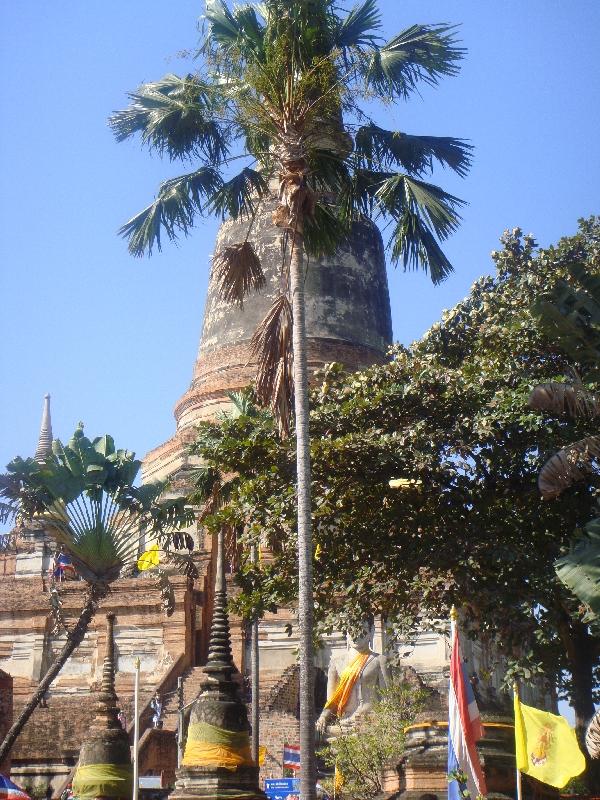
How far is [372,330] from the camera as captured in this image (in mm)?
37812

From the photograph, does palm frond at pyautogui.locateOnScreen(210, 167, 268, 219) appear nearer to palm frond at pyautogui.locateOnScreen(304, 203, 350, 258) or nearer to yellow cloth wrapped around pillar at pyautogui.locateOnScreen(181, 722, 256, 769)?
palm frond at pyautogui.locateOnScreen(304, 203, 350, 258)

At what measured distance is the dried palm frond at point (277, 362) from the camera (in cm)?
1402

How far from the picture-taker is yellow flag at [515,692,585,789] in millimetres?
14430

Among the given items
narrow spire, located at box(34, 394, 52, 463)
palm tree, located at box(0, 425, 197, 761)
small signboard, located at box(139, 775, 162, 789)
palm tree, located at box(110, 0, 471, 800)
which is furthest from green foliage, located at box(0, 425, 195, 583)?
narrow spire, located at box(34, 394, 52, 463)

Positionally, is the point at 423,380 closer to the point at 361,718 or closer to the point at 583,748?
the point at 583,748

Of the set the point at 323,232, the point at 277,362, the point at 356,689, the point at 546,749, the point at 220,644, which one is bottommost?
the point at 546,749

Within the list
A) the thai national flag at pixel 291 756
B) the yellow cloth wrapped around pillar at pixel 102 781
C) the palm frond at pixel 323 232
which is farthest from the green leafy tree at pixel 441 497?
the thai national flag at pixel 291 756

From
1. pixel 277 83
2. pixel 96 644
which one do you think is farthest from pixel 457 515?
pixel 96 644

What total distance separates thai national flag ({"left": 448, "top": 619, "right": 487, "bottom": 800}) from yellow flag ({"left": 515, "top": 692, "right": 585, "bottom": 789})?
0.59 meters

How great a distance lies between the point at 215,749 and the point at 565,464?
7.07 metres

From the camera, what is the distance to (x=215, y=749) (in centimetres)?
1755

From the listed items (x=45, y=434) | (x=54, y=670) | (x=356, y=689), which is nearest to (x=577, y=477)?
(x=54, y=670)

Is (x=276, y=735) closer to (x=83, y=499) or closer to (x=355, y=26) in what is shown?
(x=83, y=499)

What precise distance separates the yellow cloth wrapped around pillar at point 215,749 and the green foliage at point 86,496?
5771mm
